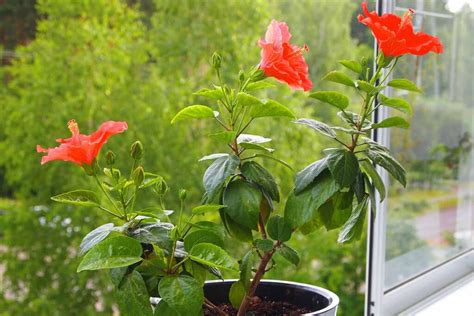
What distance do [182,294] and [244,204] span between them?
15 cm

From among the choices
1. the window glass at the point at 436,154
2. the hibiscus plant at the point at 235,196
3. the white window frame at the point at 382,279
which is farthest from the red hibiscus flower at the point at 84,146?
the window glass at the point at 436,154

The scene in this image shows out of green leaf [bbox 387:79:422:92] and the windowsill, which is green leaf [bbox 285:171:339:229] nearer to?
green leaf [bbox 387:79:422:92]

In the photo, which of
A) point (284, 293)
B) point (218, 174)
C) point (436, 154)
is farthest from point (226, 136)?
point (436, 154)

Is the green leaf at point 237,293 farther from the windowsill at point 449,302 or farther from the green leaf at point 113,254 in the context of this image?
the windowsill at point 449,302

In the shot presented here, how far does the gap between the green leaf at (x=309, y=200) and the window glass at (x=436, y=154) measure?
2.72 feet

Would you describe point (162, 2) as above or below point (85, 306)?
above

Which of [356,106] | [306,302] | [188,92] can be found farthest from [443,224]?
[356,106]

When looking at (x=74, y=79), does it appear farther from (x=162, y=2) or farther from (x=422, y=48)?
(x=422, y=48)

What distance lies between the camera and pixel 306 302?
40.1 inches

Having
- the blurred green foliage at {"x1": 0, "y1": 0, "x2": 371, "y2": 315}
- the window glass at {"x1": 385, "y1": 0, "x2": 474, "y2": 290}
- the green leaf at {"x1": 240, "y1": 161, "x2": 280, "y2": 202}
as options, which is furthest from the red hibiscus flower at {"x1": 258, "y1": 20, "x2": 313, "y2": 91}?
A: the blurred green foliage at {"x1": 0, "y1": 0, "x2": 371, "y2": 315}

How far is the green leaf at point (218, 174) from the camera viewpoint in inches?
34.9

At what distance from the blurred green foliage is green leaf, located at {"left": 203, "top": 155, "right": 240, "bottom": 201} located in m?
2.55

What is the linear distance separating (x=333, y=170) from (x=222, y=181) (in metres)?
0.13

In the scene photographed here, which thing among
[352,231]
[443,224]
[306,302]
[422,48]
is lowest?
[443,224]
